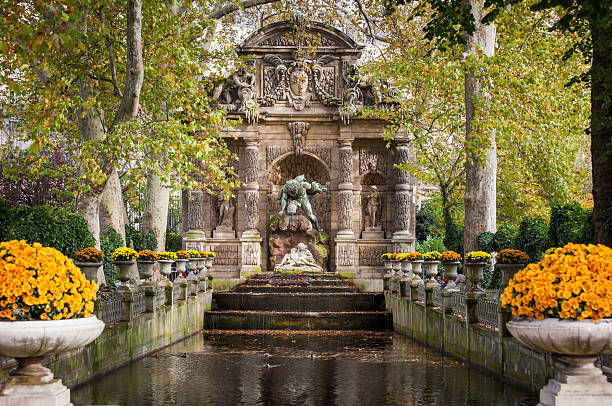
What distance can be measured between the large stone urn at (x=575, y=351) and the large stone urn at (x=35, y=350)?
4059 millimetres

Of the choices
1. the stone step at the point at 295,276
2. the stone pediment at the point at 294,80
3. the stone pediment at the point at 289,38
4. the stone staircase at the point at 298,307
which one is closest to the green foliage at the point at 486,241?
the stone staircase at the point at 298,307

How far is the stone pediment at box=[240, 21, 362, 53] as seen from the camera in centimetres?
2803

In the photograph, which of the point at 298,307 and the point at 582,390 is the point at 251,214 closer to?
the point at 298,307

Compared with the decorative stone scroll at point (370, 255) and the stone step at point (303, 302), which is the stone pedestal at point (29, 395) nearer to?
the stone step at point (303, 302)

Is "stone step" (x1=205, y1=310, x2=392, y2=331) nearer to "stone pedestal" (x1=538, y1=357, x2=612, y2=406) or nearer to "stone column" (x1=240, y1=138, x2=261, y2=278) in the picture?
"stone column" (x1=240, y1=138, x2=261, y2=278)

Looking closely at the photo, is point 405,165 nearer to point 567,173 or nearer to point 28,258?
point 567,173

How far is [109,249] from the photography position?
1916 centimetres

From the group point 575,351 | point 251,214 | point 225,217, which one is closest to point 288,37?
point 251,214

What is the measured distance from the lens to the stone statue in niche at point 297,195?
26578 millimetres

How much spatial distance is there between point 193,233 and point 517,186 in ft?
46.0

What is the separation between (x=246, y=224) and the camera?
2806cm

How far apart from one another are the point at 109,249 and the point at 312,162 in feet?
39.1

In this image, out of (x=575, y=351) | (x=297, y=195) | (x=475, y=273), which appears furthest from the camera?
(x=297, y=195)

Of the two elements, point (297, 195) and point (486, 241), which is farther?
point (297, 195)
